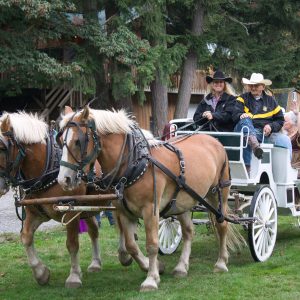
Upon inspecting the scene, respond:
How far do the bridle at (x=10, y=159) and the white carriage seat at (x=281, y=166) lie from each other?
11.9ft

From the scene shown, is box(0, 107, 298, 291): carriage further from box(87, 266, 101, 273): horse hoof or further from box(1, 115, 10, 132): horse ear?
box(87, 266, 101, 273): horse hoof

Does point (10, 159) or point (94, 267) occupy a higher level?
point (10, 159)

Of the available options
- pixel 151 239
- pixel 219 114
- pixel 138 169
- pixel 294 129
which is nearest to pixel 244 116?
pixel 219 114

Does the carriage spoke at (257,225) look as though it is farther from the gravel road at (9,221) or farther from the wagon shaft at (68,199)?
the gravel road at (9,221)

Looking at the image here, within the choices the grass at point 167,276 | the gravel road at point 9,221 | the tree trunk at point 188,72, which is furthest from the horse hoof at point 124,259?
the tree trunk at point 188,72

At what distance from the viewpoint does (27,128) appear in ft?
20.1

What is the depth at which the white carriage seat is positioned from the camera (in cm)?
820

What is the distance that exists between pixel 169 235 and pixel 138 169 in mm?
2789

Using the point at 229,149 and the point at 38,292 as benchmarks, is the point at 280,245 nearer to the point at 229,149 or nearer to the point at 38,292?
the point at 229,149

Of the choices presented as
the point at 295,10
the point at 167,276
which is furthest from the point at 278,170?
the point at 295,10

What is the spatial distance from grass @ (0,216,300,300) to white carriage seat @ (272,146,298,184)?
0.94 m

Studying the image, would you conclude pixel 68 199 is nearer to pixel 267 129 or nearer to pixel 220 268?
pixel 220 268

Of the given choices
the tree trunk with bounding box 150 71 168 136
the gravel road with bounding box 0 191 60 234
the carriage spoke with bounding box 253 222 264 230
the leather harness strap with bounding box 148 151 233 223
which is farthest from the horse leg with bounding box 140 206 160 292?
the tree trunk with bounding box 150 71 168 136

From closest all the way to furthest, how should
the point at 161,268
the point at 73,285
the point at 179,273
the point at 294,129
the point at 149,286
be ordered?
the point at 149,286 → the point at 73,285 → the point at 179,273 → the point at 161,268 → the point at 294,129
